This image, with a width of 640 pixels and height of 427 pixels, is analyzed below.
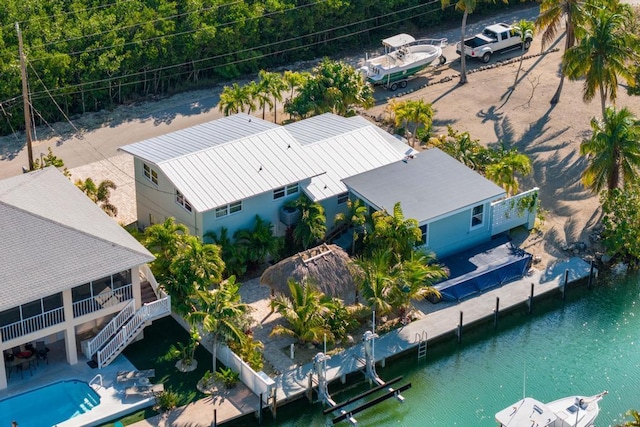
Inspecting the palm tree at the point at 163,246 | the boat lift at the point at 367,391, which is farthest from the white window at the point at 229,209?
the boat lift at the point at 367,391

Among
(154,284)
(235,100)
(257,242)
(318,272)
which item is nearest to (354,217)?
(257,242)

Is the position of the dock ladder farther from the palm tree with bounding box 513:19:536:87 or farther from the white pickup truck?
the white pickup truck

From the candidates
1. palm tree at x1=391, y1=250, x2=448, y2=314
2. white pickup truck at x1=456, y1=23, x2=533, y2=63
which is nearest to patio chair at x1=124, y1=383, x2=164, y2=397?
palm tree at x1=391, y1=250, x2=448, y2=314

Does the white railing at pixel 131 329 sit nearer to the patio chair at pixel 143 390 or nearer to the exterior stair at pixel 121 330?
the exterior stair at pixel 121 330

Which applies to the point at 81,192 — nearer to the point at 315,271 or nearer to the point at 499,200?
the point at 315,271

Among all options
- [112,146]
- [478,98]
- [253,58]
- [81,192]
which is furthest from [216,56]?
[81,192]

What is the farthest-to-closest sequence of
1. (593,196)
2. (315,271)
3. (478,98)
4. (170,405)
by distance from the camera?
(478,98) < (593,196) < (315,271) < (170,405)

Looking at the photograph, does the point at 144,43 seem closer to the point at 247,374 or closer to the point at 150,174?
the point at 150,174
